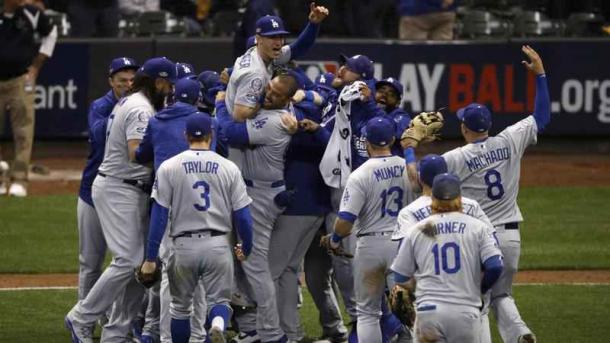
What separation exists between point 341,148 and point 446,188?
7.48 feet

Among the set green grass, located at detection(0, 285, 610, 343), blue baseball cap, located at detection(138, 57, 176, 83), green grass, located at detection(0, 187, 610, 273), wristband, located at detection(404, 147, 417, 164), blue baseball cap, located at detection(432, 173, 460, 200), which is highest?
blue baseball cap, located at detection(138, 57, 176, 83)

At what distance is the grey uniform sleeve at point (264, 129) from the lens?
10.4 metres

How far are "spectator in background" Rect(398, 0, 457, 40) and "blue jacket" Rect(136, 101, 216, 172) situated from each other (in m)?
9.65

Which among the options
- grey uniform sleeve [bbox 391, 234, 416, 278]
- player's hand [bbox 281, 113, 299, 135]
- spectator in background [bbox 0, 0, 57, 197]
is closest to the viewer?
grey uniform sleeve [bbox 391, 234, 416, 278]

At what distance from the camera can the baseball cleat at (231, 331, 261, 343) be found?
10531mm

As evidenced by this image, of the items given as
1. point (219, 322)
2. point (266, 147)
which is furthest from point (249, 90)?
point (219, 322)

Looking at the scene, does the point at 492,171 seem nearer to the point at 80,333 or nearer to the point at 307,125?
the point at 307,125

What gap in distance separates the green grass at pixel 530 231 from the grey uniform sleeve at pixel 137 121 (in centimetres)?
384

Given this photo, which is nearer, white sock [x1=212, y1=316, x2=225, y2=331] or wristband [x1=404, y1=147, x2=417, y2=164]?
white sock [x1=212, y1=316, x2=225, y2=331]

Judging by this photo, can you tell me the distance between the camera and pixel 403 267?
8.39 metres

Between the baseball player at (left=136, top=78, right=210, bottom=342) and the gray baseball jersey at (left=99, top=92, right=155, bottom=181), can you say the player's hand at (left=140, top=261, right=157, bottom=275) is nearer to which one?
the baseball player at (left=136, top=78, right=210, bottom=342)

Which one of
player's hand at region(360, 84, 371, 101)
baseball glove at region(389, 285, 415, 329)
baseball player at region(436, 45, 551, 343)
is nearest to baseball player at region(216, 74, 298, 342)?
player's hand at region(360, 84, 371, 101)

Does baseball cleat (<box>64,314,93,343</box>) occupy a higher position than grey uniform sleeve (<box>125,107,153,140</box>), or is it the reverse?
grey uniform sleeve (<box>125,107,153,140</box>)

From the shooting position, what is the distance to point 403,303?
853cm
